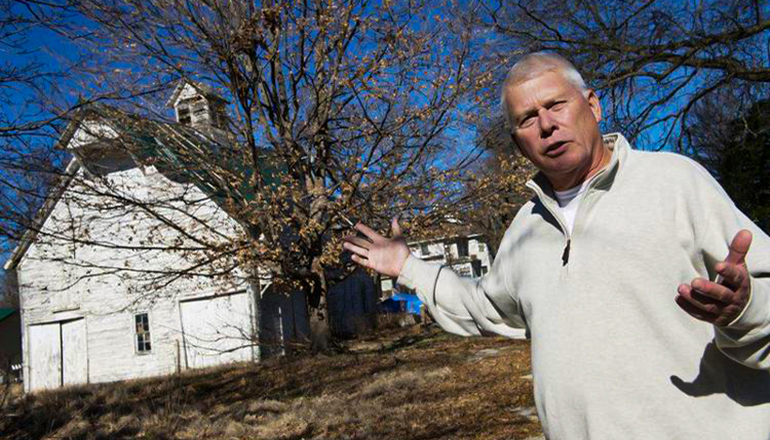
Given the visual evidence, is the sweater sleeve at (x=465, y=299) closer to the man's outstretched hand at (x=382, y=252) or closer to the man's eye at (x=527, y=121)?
the man's outstretched hand at (x=382, y=252)

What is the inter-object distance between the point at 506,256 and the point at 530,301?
0.23m

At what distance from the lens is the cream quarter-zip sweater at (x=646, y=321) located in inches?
63.4

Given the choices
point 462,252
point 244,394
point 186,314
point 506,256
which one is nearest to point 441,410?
point 244,394

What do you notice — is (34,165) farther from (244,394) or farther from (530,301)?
(530,301)

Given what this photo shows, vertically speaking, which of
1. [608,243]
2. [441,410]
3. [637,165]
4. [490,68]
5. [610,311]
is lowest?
[441,410]

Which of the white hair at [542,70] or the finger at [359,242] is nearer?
the white hair at [542,70]

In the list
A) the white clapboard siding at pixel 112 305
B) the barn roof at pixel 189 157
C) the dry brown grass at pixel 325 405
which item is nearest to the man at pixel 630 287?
the dry brown grass at pixel 325 405

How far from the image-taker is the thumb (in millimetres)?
1351

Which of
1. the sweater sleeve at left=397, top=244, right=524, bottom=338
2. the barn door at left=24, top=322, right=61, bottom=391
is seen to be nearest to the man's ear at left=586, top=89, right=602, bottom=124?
the sweater sleeve at left=397, top=244, right=524, bottom=338

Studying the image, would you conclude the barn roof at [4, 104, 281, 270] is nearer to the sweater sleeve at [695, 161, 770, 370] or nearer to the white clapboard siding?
the white clapboard siding

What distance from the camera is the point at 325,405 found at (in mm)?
8711

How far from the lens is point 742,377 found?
5.40 feet

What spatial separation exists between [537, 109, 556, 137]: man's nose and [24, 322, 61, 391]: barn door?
19.9m

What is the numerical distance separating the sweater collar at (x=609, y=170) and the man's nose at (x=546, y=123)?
0.59ft
